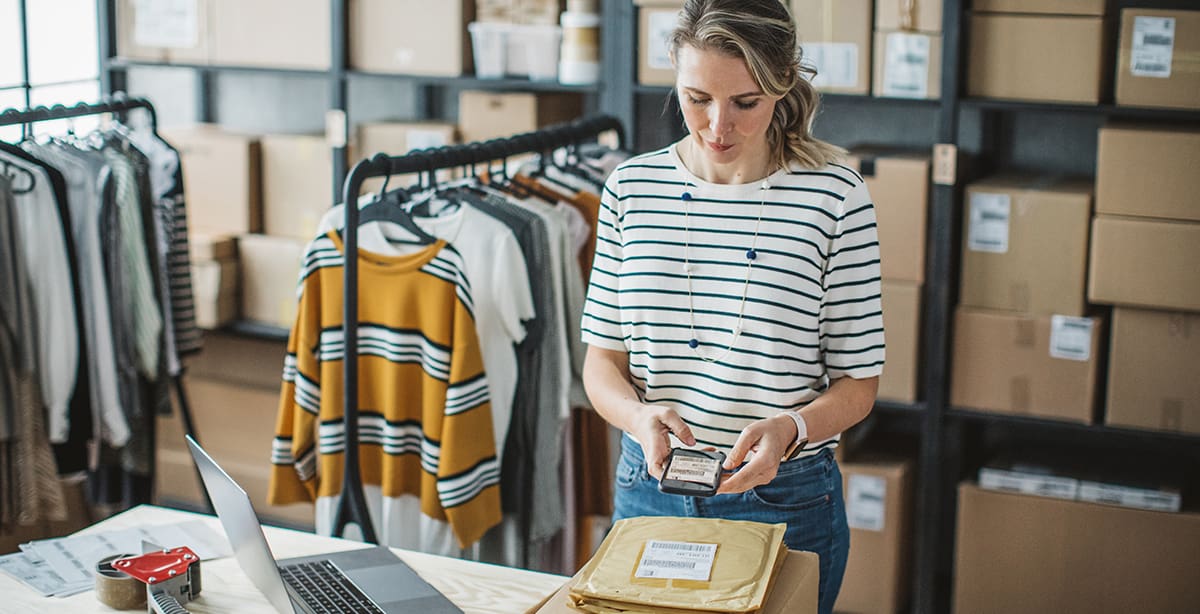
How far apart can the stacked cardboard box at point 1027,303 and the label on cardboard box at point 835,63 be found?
387 mm

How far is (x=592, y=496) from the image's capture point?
270 centimetres

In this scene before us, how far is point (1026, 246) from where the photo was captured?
3.00 metres

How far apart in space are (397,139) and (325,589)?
201 cm

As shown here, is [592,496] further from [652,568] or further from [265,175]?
[265,175]

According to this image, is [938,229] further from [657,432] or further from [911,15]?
[657,432]

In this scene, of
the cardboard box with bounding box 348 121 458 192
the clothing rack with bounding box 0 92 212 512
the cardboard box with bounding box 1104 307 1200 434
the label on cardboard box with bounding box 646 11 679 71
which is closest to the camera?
the clothing rack with bounding box 0 92 212 512

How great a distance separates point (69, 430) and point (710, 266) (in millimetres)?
1720

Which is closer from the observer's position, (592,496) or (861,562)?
(592,496)

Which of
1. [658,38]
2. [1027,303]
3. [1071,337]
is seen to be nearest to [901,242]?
[1027,303]

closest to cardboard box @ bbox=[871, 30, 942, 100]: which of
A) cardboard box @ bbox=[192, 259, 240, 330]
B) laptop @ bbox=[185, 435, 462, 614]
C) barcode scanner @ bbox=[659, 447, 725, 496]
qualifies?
barcode scanner @ bbox=[659, 447, 725, 496]

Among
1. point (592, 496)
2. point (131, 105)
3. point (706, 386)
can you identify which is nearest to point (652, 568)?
point (706, 386)

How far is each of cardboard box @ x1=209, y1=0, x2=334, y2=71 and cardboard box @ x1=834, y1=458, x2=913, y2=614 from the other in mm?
1800

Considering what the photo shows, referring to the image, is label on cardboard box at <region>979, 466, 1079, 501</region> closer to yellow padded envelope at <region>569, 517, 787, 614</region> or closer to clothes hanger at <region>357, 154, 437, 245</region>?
clothes hanger at <region>357, 154, 437, 245</region>

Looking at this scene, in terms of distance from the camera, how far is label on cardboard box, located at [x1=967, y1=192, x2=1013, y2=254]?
9.87 ft
